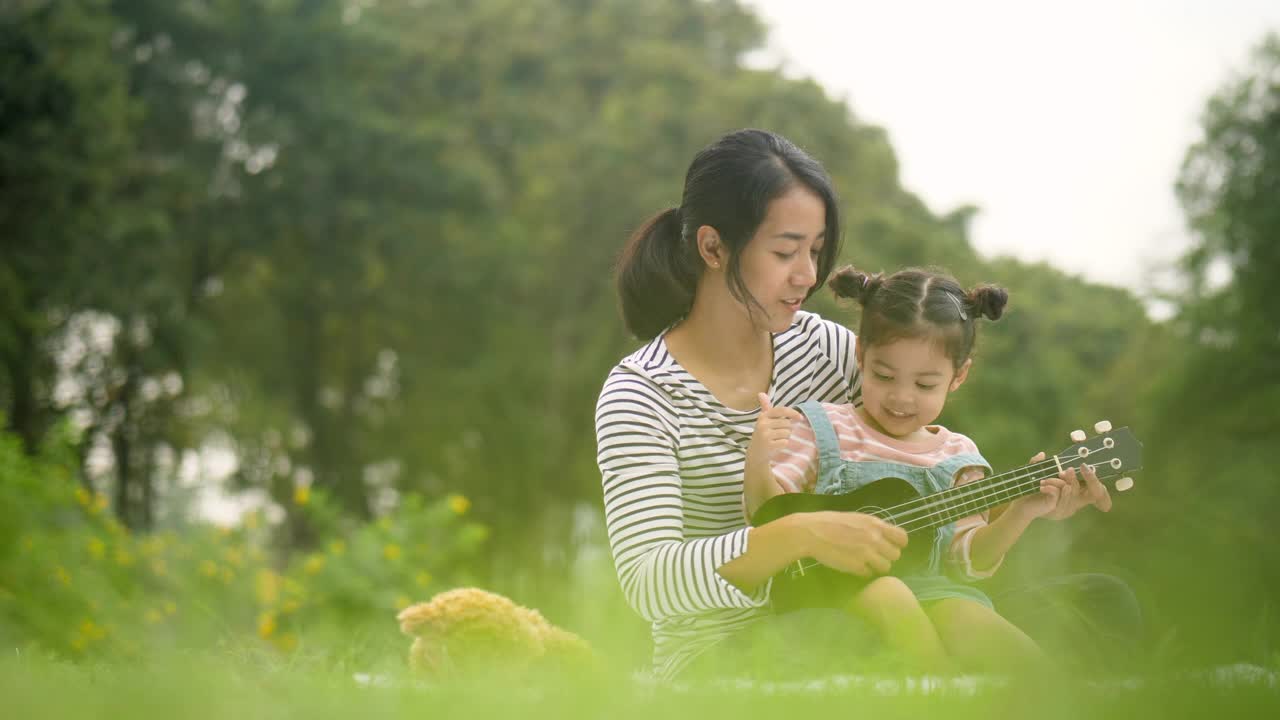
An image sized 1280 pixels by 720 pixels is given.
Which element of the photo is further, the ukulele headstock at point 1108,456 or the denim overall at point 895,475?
the denim overall at point 895,475

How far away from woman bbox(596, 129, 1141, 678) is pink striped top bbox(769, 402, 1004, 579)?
0.26m

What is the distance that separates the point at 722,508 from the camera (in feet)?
12.4

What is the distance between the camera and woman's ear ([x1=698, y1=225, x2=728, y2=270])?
3.83m

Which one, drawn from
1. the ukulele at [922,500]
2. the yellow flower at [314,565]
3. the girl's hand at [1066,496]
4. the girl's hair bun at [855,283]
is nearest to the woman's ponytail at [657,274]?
the girl's hair bun at [855,283]

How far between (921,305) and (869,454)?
399 millimetres

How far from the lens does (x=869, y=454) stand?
3.50 metres

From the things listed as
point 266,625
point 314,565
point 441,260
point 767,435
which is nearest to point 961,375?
point 767,435

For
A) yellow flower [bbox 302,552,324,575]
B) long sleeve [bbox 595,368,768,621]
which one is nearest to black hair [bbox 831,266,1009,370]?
long sleeve [bbox 595,368,768,621]

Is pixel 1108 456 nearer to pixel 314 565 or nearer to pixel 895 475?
pixel 895 475

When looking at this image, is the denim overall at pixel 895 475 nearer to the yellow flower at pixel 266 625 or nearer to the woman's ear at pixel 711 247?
the woman's ear at pixel 711 247

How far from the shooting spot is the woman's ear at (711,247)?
3.83m

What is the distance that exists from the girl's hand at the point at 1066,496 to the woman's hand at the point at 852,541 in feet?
1.35

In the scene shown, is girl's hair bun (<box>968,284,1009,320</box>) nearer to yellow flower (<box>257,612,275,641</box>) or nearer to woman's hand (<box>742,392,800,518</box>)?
woman's hand (<box>742,392,800,518</box>)

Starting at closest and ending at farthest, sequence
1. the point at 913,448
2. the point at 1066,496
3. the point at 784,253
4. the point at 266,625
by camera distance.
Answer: the point at 1066,496, the point at 913,448, the point at 784,253, the point at 266,625
